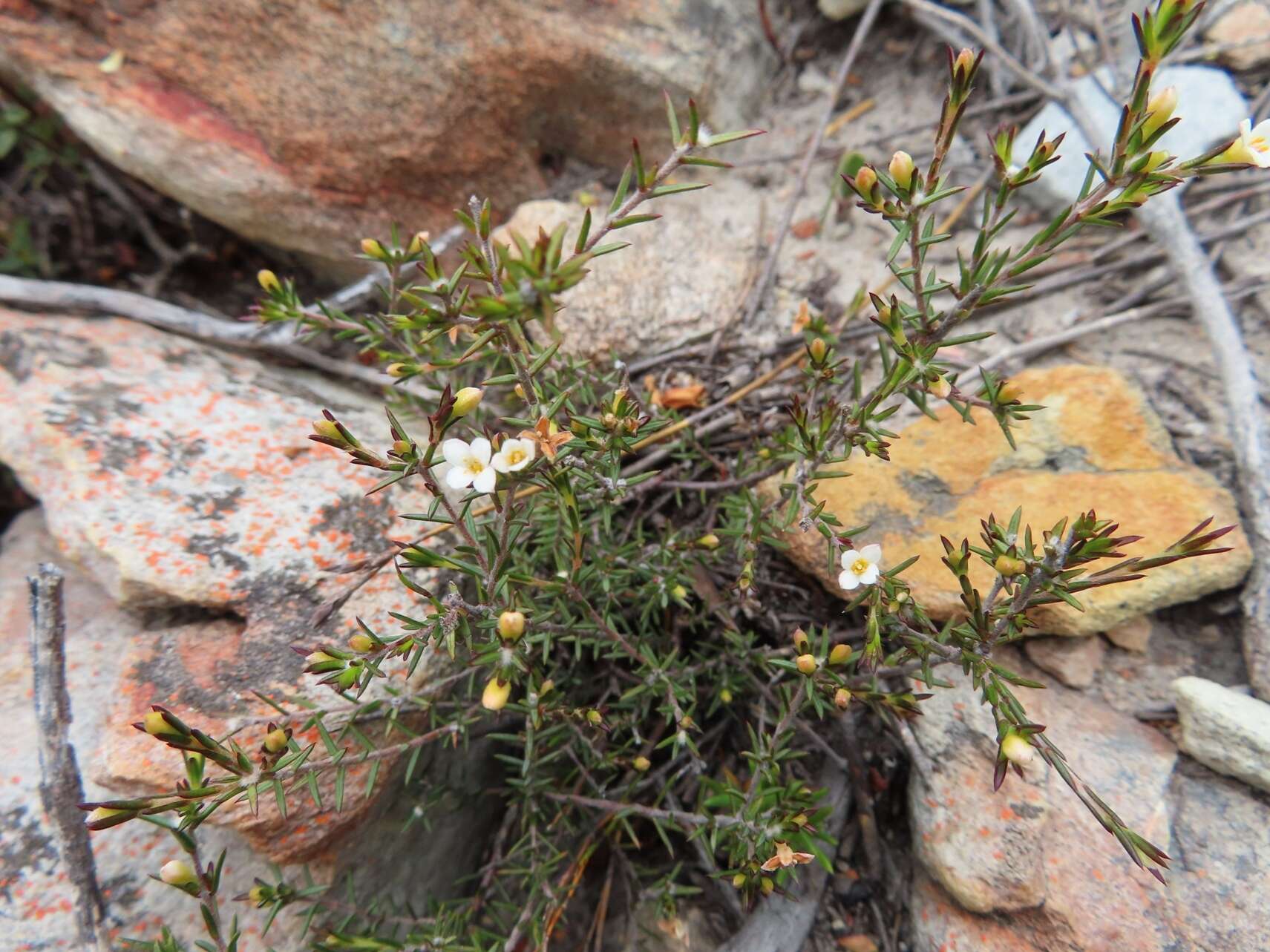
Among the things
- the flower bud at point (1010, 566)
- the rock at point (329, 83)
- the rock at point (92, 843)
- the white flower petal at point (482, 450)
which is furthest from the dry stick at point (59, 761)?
the flower bud at point (1010, 566)

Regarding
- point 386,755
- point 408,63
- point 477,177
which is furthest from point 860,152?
point 386,755

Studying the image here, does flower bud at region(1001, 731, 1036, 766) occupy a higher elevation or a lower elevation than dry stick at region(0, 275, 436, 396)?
higher

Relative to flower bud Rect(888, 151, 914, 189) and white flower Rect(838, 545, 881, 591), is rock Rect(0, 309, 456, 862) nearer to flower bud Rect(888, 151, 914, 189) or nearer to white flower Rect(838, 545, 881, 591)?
white flower Rect(838, 545, 881, 591)

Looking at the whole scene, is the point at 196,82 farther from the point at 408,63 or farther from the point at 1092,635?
the point at 1092,635

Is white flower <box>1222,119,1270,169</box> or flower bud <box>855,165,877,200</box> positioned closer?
white flower <box>1222,119,1270,169</box>

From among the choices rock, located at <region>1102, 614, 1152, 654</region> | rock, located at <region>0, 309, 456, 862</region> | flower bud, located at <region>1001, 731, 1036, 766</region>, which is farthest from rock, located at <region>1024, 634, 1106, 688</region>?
rock, located at <region>0, 309, 456, 862</region>

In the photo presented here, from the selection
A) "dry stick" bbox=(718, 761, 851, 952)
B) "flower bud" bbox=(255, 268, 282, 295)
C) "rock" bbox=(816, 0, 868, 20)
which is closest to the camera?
"dry stick" bbox=(718, 761, 851, 952)

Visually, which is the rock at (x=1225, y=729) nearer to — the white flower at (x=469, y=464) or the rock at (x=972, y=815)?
the rock at (x=972, y=815)
